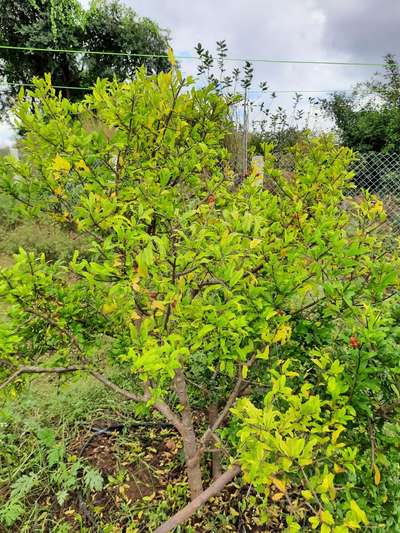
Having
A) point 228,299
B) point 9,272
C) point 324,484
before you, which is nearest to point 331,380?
point 324,484

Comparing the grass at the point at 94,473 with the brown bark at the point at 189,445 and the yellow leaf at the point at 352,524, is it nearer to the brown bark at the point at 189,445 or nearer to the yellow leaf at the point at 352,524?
the brown bark at the point at 189,445

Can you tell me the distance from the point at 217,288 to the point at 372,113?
8.71 metres

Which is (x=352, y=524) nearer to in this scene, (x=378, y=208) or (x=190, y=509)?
(x=190, y=509)

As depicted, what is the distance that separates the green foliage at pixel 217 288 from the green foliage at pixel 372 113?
7.44 metres

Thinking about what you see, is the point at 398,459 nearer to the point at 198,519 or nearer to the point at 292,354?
the point at 292,354

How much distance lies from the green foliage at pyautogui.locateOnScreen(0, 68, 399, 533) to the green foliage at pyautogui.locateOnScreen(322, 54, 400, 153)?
744 cm

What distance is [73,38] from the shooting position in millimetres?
→ 12125

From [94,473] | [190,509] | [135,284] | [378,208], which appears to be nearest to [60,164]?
[135,284]

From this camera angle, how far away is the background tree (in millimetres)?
11664

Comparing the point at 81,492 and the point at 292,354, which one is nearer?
the point at 292,354

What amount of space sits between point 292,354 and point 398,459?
39 cm

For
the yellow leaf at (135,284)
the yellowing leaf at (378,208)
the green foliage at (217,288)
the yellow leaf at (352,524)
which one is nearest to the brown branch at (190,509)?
the green foliage at (217,288)

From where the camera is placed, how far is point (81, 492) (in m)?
1.62

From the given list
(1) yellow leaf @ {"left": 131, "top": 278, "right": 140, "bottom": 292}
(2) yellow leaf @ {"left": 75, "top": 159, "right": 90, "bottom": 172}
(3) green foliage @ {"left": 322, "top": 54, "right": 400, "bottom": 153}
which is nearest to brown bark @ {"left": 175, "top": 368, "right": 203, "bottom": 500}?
(1) yellow leaf @ {"left": 131, "top": 278, "right": 140, "bottom": 292}
